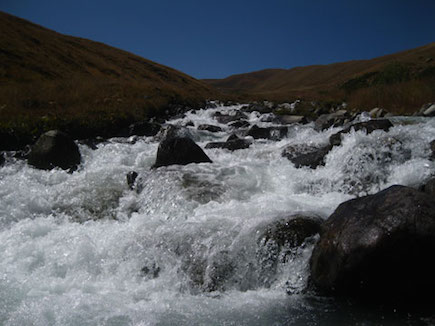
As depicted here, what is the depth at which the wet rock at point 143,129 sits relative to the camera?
594 inches

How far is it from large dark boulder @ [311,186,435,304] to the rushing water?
0.92ft

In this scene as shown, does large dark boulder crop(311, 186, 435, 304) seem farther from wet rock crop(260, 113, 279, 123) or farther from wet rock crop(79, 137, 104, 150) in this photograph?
wet rock crop(260, 113, 279, 123)

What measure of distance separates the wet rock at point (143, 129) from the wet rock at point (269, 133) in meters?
4.43

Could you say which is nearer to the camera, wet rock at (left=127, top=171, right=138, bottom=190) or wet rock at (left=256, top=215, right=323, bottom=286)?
wet rock at (left=256, top=215, right=323, bottom=286)

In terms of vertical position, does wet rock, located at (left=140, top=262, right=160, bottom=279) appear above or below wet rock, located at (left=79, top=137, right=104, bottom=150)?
below

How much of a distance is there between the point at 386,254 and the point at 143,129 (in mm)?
12754

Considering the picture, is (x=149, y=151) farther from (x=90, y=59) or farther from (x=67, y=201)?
(x=90, y=59)

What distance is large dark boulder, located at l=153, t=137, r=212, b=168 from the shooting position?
998 centimetres

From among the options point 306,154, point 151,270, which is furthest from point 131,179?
point 306,154

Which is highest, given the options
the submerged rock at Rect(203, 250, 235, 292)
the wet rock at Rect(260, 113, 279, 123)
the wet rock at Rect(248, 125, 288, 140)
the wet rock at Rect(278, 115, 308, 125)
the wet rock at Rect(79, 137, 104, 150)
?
the wet rock at Rect(260, 113, 279, 123)

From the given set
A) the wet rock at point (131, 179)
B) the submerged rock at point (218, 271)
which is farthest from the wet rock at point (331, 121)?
the submerged rock at point (218, 271)

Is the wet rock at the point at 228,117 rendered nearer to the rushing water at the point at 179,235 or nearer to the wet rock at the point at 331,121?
the wet rock at the point at 331,121

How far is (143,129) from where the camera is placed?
15.4m

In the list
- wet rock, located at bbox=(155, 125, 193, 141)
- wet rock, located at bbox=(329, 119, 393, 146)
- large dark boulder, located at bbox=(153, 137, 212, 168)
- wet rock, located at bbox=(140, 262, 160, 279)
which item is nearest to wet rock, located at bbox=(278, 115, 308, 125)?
wet rock, located at bbox=(155, 125, 193, 141)
